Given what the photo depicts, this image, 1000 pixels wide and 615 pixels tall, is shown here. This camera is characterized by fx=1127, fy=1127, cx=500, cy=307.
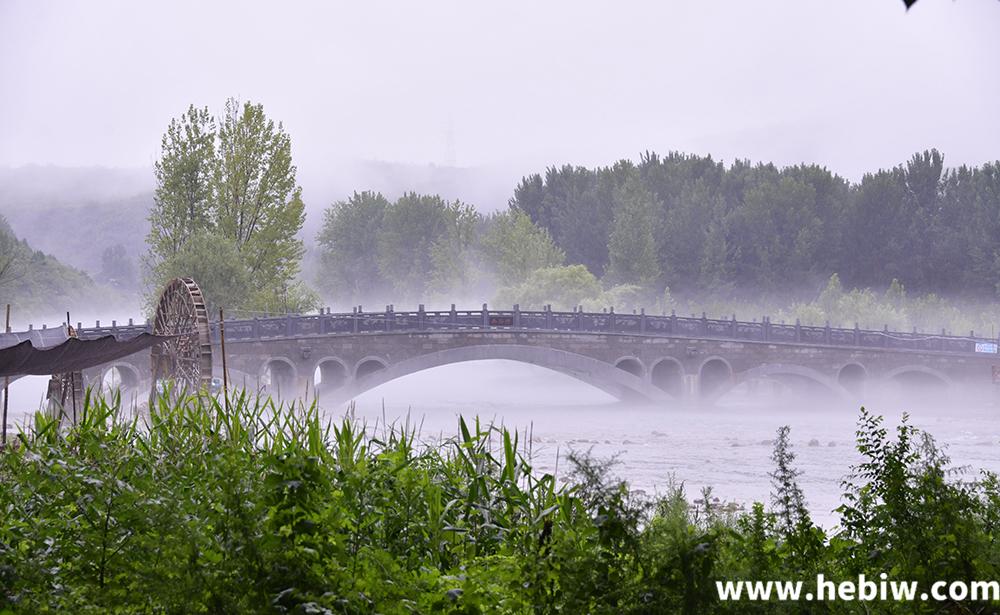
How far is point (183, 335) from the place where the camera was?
16219 mm

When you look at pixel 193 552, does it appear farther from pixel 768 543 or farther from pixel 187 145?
pixel 187 145

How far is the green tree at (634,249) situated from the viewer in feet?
207

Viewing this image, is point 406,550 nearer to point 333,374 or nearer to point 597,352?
point 333,374

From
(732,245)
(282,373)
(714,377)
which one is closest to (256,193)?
(282,373)

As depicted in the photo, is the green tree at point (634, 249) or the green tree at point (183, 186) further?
the green tree at point (634, 249)

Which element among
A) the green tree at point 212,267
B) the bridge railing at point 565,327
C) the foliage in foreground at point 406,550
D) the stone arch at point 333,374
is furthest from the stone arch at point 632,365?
the foliage in foreground at point 406,550

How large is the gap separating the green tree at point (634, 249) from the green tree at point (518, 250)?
3341 millimetres

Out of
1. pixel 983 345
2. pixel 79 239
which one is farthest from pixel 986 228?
pixel 79 239

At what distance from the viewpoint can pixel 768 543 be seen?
4.70 metres

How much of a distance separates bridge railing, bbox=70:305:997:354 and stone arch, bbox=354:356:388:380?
0.98m

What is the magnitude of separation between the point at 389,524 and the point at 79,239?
17423cm

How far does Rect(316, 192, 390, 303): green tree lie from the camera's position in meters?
80.8

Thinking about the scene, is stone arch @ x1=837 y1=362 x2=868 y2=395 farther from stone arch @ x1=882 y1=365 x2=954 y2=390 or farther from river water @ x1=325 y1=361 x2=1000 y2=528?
stone arch @ x1=882 y1=365 x2=954 y2=390

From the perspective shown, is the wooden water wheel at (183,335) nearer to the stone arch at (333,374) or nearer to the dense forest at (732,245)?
the stone arch at (333,374)
